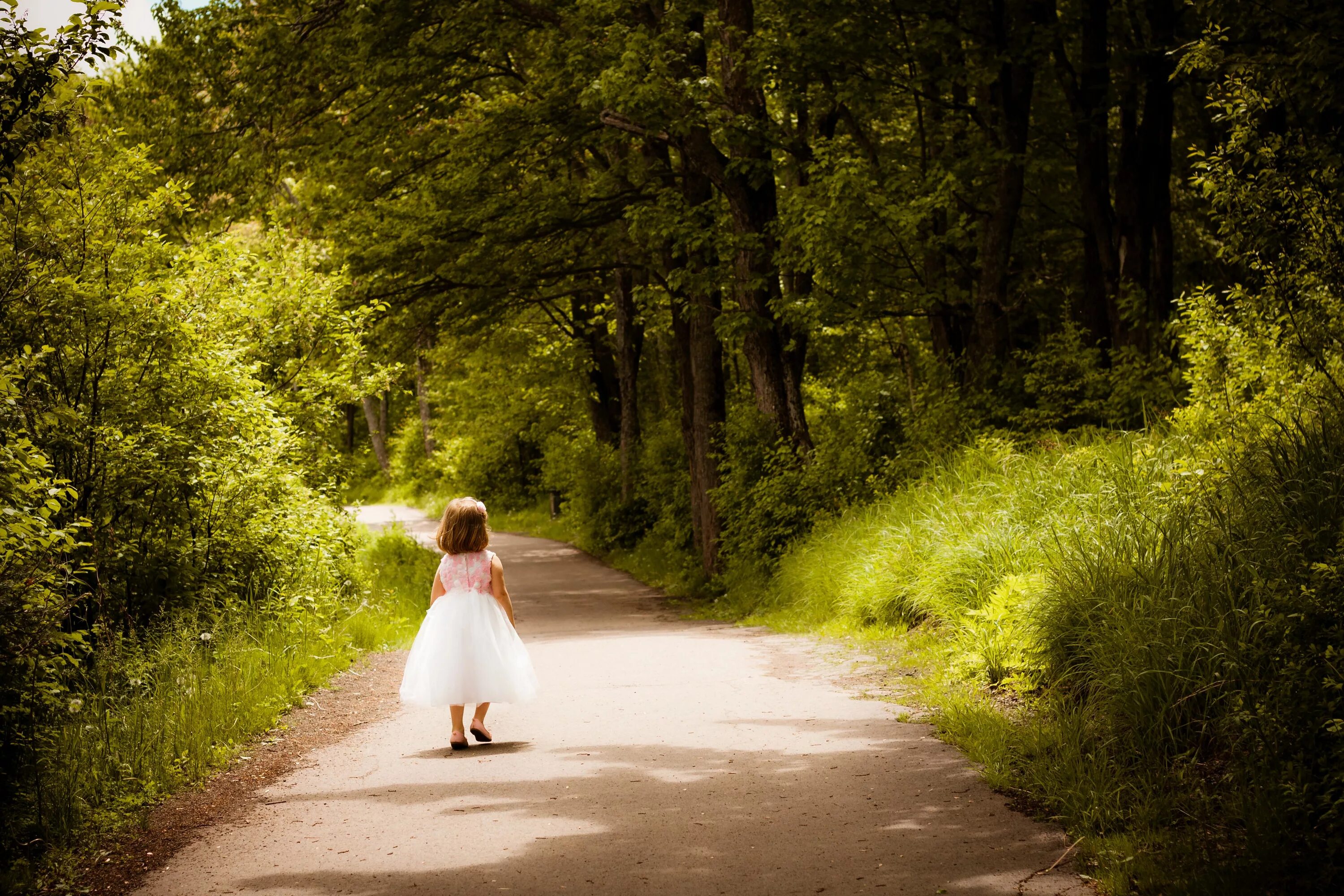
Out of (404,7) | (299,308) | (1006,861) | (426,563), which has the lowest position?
(1006,861)

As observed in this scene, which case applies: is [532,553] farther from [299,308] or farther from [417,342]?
[299,308]

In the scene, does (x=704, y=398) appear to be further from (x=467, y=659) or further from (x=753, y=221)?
(x=467, y=659)

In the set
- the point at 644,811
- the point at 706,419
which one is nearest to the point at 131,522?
the point at 644,811

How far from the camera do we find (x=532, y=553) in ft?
100

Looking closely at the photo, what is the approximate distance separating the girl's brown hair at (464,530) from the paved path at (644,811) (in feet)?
4.44

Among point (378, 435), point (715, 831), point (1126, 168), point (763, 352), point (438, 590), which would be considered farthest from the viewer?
point (378, 435)

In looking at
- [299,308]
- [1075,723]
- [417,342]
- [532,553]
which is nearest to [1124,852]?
[1075,723]

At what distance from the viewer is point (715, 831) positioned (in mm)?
5652

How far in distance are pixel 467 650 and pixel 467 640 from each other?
3.5 inches

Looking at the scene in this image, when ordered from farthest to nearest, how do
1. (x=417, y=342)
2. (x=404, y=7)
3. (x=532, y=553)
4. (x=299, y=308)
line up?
(x=532, y=553) → (x=417, y=342) → (x=404, y=7) → (x=299, y=308)

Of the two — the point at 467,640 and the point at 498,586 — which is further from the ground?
the point at 498,586

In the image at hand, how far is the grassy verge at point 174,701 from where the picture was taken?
19.7 ft

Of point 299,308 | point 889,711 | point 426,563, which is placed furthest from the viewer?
point 426,563

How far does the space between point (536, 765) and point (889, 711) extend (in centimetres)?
269
